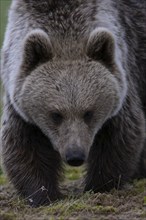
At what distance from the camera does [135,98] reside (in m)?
8.95

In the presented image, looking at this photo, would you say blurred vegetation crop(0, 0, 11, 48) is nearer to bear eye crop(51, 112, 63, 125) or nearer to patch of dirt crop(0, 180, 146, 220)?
bear eye crop(51, 112, 63, 125)

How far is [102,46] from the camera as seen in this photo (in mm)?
7930

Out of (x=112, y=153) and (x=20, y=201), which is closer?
(x=20, y=201)

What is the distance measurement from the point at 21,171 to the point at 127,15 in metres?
2.54

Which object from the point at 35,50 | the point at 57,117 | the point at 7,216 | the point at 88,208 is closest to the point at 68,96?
the point at 57,117

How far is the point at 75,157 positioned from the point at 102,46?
1.39 meters

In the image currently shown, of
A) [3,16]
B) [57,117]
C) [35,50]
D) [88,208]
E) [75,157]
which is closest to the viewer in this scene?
[88,208]

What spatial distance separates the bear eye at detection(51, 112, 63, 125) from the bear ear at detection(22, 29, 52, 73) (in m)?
0.63

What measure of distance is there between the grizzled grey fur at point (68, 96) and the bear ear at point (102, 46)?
1 centimetres

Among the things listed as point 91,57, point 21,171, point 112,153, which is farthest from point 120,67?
point 21,171

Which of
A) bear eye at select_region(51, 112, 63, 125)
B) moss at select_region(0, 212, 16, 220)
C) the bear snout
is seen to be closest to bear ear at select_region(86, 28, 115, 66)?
bear eye at select_region(51, 112, 63, 125)

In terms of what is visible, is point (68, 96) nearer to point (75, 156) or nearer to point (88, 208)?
point (75, 156)

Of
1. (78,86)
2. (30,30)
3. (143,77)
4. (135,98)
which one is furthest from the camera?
(143,77)

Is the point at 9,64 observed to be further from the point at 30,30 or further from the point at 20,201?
the point at 20,201
